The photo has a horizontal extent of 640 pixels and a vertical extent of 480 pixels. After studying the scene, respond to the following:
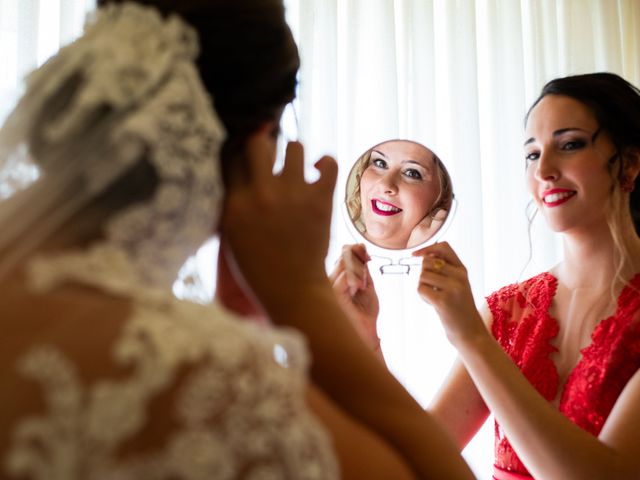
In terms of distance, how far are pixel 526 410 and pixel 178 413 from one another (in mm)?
840

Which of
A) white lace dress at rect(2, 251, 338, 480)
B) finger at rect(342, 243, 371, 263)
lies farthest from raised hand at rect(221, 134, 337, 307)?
finger at rect(342, 243, 371, 263)

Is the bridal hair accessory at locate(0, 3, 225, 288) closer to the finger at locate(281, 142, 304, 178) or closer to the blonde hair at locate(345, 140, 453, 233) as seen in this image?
the finger at locate(281, 142, 304, 178)

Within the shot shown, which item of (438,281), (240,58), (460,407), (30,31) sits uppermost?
(30,31)

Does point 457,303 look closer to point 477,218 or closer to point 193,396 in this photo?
point 193,396

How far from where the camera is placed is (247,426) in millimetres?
442

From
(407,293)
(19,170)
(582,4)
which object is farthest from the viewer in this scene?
(582,4)

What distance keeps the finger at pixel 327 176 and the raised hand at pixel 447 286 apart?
45 cm

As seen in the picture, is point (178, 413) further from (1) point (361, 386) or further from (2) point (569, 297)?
(2) point (569, 297)

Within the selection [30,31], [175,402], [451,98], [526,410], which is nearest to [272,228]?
[175,402]

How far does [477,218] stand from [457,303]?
0.98 metres

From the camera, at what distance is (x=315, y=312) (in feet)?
2.01

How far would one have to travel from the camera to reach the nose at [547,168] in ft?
4.62

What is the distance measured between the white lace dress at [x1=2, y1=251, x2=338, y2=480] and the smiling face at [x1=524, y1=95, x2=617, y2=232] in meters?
1.08

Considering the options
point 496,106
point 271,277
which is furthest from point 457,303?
point 496,106
